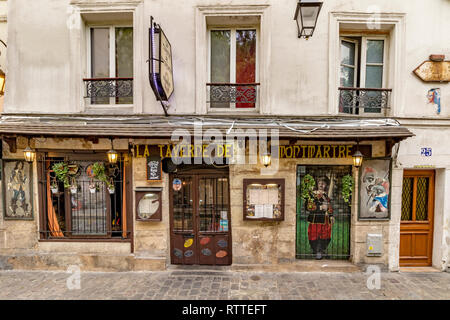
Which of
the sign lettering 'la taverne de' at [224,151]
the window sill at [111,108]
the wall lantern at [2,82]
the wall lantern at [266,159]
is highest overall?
the wall lantern at [2,82]

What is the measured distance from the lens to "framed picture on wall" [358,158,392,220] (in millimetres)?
5355

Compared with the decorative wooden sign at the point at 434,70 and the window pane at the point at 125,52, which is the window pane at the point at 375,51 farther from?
the window pane at the point at 125,52

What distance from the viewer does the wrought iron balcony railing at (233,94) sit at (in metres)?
5.48

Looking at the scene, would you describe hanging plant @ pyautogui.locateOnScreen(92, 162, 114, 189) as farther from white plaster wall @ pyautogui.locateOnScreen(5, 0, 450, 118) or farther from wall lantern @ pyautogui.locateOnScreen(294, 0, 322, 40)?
wall lantern @ pyautogui.locateOnScreen(294, 0, 322, 40)

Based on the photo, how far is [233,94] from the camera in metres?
5.48

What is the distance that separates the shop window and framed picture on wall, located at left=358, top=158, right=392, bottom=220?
5862mm

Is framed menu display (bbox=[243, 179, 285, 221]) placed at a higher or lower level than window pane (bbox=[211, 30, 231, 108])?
lower

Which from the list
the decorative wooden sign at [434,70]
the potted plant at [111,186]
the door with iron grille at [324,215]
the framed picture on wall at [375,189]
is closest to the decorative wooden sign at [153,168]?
the potted plant at [111,186]

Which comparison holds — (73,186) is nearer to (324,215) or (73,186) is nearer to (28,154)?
(28,154)

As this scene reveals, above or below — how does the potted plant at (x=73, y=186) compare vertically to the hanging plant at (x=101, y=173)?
below

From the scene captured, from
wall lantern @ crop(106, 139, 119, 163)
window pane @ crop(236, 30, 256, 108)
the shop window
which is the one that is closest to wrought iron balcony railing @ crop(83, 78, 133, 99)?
wall lantern @ crop(106, 139, 119, 163)

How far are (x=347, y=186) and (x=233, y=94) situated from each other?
11.7 feet

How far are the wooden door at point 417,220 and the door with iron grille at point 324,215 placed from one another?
1499 millimetres
